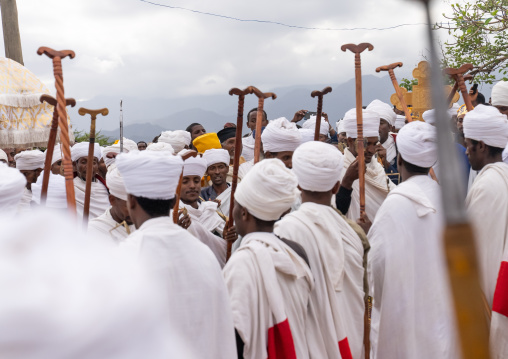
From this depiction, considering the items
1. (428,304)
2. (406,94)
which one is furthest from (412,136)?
(406,94)

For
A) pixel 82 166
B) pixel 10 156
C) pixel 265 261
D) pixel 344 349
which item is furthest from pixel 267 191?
pixel 10 156

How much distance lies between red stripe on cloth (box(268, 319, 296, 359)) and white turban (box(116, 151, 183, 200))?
959mm

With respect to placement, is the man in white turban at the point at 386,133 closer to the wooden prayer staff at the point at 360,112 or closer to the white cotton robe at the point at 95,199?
the wooden prayer staff at the point at 360,112

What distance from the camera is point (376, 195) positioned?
21.1ft

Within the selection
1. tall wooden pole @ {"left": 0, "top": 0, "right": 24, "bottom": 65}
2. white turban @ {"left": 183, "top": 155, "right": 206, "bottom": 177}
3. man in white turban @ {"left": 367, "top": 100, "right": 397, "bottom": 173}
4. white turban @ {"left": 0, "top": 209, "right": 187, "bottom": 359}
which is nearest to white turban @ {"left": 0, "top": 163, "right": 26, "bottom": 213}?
white turban @ {"left": 0, "top": 209, "right": 187, "bottom": 359}

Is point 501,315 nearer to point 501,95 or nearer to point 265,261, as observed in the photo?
point 265,261

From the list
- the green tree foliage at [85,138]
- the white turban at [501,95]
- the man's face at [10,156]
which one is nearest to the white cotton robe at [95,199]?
the man's face at [10,156]

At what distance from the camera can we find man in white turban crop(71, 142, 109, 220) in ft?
21.2

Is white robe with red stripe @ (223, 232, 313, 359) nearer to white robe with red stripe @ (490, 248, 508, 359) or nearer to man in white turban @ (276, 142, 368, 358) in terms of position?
man in white turban @ (276, 142, 368, 358)

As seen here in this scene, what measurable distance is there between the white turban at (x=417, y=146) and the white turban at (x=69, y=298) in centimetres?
384

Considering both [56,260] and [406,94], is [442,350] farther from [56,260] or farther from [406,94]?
[406,94]

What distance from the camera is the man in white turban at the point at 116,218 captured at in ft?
14.8

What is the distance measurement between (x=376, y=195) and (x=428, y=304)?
2.04 metres

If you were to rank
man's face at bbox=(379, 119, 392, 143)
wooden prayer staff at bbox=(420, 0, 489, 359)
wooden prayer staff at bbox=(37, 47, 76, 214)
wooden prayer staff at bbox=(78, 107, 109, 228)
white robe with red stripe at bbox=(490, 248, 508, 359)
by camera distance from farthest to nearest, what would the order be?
man's face at bbox=(379, 119, 392, 143) < white robe with red stripe at bbox=(490, 248, 508, 359) < wooden prayer staff at bbox=(78, 107, 109, 228) < wooden prayer staff at bbox=(37, 47, 76, 214) < wooden prayer staff at bbox=(420, 0, 489, 359)
